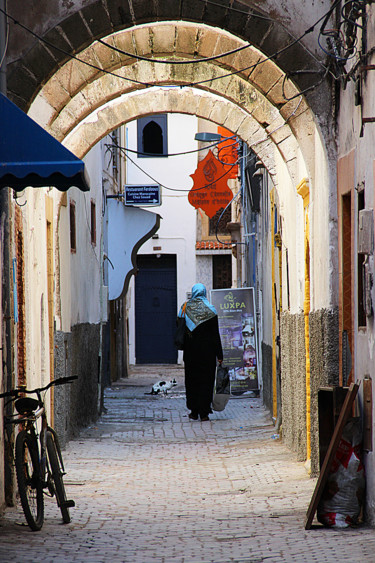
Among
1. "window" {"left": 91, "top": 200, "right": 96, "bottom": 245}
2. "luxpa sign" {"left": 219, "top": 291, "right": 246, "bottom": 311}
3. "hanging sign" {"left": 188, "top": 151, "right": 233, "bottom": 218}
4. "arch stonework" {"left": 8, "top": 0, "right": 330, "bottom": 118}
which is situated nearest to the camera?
"arch stonework" {"left": 8, "top": 0, "right": 330, "bottom": 118}

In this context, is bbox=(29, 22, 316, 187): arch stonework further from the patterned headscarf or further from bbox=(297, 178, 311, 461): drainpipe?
the patterned headscarf

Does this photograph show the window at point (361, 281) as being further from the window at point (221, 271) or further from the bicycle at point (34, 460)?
the window at point (221, 271)

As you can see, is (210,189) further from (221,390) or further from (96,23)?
(96,23)

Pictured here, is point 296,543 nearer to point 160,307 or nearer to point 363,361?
point 363,361

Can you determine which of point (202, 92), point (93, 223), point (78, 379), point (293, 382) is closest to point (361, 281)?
point (293, 382)

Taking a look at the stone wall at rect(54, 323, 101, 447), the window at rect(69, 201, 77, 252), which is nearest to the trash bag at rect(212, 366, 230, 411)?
the stone wall at rect(54, 323, 101, 447)

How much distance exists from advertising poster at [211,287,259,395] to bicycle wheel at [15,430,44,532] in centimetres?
1177

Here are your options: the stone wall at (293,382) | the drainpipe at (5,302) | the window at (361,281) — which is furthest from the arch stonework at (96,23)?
the stone wall at (293,382)

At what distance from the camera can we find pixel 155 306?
114 feet

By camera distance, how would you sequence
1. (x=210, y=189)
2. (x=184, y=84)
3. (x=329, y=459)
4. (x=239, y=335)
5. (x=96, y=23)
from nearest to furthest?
(x=329, y=459)
(x=96, y=23)
(x=184, y=84)
(x=239, y=335)
(x=210, y=189)

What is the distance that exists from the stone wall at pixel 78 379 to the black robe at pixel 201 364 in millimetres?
1400

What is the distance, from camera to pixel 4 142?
614cm

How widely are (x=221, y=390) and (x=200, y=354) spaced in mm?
1009

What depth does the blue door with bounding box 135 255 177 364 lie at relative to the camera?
34625mm
